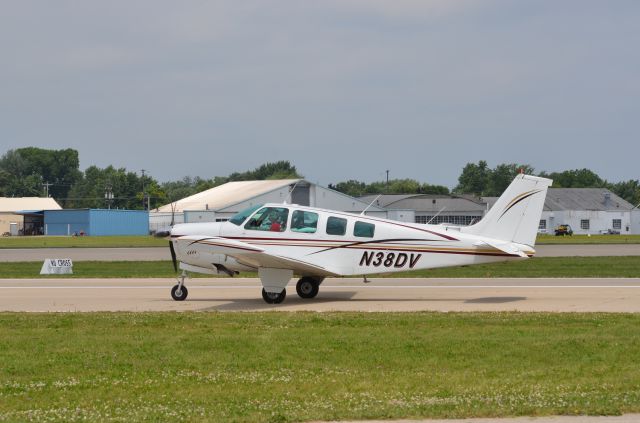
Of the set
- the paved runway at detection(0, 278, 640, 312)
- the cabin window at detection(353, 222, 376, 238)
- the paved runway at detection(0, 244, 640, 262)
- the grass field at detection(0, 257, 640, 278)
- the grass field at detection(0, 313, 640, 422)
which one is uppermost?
the cabin window at detection(353, 222, 376, 238)

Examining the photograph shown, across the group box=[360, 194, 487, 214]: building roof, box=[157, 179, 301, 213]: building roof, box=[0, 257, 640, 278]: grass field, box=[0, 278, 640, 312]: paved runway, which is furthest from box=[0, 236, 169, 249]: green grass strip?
box=[0, 278, 640, 312]: paved runway

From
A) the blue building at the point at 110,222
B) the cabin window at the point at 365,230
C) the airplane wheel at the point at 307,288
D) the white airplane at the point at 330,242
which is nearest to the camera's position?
the white airplane at the point at 330,242

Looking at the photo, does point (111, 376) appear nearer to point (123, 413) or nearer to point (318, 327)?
point (123, 413)

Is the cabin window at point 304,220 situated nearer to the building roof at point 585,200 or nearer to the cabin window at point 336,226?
the cabin window at point 336,226

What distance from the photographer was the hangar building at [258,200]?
81.0m

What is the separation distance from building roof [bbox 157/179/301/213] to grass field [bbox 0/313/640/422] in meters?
66.8

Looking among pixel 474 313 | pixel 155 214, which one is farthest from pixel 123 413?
pixel 155 214

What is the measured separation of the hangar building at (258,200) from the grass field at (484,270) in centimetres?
3769

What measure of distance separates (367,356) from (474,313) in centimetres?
544

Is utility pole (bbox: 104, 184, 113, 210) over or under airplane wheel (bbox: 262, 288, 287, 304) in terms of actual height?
over

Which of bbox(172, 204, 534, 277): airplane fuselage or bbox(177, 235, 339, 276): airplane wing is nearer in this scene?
bbox(177, 235, 339, 276): airplane wing

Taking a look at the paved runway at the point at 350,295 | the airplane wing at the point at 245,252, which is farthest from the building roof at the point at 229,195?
the airplane wing at the point at 245,252

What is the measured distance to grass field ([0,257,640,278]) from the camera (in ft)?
99.6

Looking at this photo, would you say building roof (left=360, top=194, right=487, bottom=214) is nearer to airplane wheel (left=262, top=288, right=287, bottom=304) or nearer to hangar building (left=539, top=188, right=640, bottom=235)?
hangar building (left=539, top=188, right=640, bottom=235)
